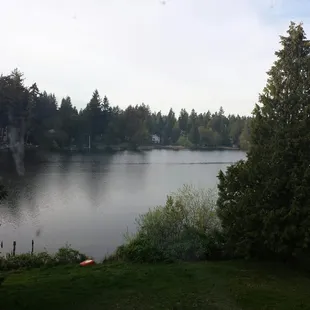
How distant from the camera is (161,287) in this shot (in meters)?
10.8

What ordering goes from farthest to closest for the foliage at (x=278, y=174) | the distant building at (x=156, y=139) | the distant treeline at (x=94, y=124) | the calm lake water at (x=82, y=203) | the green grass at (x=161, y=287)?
the distant building at (x=156, y=139) < the distant treeline at (x=94, y=124) < the calm lake water at (x=82, y=203) < the foliage at (x=278, y=174) < the green grass at (x=161, y=287)

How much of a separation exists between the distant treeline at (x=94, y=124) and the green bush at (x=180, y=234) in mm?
10909

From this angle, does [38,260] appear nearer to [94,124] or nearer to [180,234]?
[180,234]

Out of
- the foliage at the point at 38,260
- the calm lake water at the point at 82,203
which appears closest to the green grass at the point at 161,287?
the foliage at the point at 38,260

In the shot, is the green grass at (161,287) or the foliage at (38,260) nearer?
the green grass at (161,287)

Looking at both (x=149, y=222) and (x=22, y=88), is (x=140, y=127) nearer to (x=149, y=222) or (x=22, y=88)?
(x=22, y=88)

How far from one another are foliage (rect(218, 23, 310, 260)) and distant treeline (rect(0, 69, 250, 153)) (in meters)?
13.2

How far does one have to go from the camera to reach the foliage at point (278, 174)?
1205 cm

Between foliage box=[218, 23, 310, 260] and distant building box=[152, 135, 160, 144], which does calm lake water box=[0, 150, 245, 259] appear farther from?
distant building box=[152, 135, 160, 144]

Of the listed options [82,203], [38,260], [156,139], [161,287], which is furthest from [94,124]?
[161,287]

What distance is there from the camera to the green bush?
14156 millimetres

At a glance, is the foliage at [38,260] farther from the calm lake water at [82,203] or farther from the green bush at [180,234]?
the calm lake water at [82,203]

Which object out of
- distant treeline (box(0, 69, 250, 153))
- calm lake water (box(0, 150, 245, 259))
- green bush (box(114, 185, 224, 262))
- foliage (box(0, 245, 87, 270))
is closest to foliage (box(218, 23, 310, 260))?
green bush (box(114, 185, 224, 262))

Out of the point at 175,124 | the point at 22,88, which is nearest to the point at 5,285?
the point at 22,88
